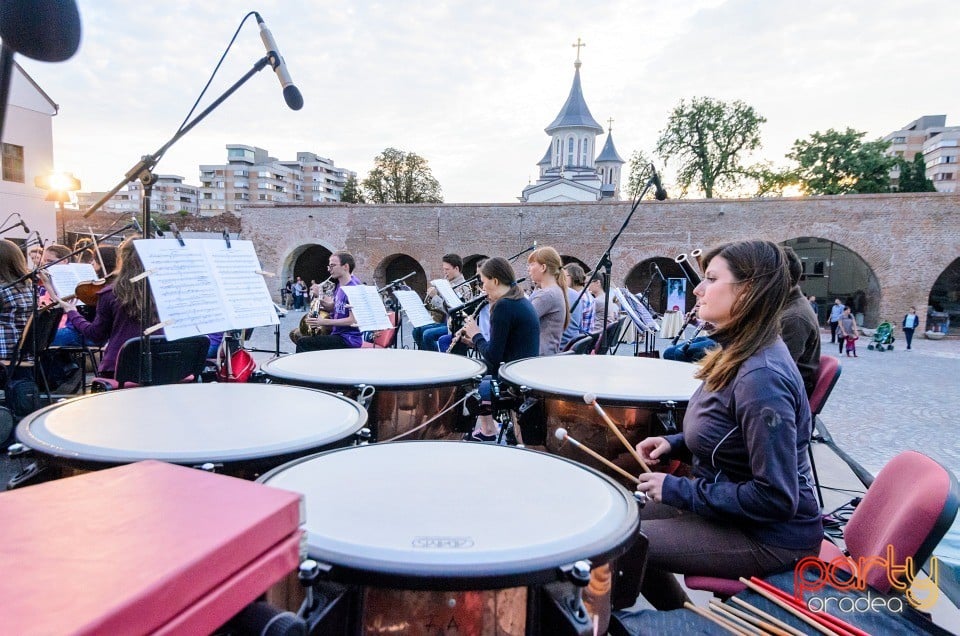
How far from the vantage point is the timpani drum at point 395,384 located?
2.52 meters

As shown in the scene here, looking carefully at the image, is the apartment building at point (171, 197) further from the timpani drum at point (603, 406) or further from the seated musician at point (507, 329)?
the timpani drum at point (603, 406)

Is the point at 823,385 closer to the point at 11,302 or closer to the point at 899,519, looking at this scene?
the point at 899,519

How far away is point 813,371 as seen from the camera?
3.44m

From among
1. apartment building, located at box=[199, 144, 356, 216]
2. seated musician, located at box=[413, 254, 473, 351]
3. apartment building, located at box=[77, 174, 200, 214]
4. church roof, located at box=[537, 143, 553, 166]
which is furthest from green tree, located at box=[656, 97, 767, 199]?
apartment building, located at box=[77, 174, 200, 214]

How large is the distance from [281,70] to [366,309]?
3.04 meters

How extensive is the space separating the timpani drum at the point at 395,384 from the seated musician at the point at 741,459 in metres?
1.13

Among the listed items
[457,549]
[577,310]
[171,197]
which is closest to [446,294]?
[577,310]

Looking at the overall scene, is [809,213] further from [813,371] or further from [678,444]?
[678,444]

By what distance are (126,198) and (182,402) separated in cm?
9500

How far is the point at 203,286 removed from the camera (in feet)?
8.69

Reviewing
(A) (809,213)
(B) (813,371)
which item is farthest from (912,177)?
(B) (813,371)

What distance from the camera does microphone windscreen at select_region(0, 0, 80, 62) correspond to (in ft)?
2.61

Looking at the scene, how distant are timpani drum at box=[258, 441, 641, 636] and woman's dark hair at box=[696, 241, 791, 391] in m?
0.62

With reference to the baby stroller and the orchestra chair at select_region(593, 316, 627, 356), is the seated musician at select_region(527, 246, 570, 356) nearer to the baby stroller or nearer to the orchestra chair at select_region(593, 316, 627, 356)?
the orchestra chair at select_region(593, 316, 627, 356)
